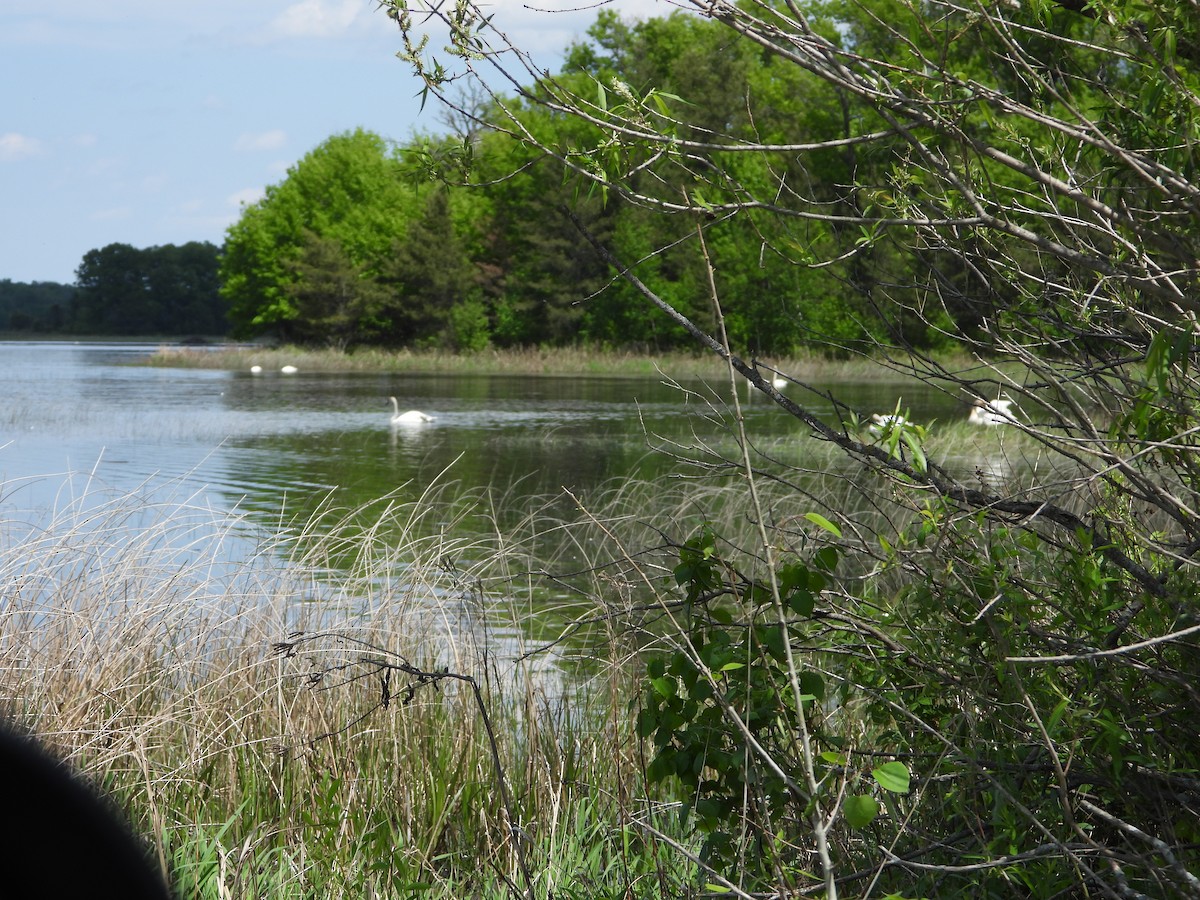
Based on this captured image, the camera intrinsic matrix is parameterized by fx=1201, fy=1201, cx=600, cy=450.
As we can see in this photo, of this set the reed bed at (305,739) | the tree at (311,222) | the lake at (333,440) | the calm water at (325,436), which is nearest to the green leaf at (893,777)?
the reed bed at (305,739)

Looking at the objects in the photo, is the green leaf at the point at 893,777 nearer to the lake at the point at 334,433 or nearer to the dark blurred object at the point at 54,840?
the dark blurred object at the point at 54,840

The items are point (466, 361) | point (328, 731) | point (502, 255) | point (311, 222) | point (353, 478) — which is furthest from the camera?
point (311, 222)

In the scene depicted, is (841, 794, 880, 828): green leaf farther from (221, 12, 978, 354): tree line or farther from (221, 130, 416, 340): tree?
(221, 130, 416, 340): tree

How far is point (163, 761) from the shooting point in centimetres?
413

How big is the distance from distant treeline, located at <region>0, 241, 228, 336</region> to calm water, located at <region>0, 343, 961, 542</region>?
268 ft

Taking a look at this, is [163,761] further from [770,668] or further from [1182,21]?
[1182,21]

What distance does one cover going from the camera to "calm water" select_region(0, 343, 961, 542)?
13203 mm

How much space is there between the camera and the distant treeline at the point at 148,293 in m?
115

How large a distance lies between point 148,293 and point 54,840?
124249 millimetres

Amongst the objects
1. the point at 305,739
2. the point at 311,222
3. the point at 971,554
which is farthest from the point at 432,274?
the point at 971,554

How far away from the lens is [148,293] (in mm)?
116312

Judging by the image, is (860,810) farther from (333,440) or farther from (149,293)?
(149,293)

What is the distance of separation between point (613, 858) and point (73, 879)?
2.93 m

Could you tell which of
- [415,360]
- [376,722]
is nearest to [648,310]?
[415,360]
